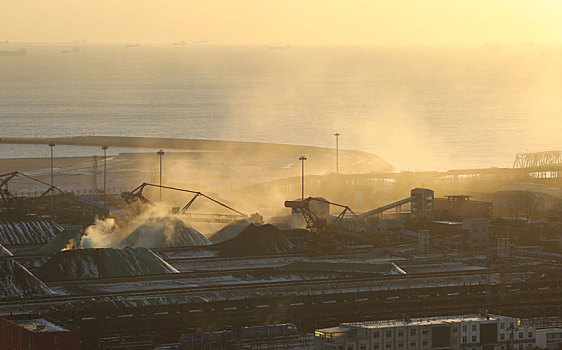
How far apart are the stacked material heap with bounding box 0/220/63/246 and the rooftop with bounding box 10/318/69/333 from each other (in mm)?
19097

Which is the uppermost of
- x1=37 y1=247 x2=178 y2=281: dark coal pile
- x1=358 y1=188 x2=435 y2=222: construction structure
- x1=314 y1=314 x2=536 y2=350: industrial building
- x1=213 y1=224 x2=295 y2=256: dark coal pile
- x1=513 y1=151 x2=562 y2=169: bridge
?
x1=513 y1=151 x2=562 y2=169: bridge

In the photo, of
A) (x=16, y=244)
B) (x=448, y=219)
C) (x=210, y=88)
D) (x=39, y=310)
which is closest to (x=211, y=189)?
(x=448, y=219)

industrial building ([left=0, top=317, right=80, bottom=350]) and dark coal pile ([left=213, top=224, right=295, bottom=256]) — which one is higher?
dark coal pile ([left=213, top=224, right=295, bottom=256])

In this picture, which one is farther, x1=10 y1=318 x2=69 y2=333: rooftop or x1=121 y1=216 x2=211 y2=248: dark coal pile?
x1=121 y1=216 x2=211 y2=248: dark coal pile

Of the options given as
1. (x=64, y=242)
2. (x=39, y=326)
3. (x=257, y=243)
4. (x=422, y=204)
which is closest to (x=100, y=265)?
(x=64, y=242)

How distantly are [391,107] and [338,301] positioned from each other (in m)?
110

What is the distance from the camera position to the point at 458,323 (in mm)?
31672

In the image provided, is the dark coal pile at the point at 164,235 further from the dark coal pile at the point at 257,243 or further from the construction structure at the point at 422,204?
the construction structure at the point at 422,204

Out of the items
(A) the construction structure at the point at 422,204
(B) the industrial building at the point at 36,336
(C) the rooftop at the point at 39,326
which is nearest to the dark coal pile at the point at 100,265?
(C) the rooftop at the point at 39,326

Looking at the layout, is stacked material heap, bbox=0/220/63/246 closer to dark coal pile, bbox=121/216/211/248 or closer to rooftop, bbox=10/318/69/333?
dark coal pile, bbox=121/216/211/248

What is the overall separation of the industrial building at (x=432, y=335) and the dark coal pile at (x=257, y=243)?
17550mm

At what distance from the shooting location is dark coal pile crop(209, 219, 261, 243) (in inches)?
2085

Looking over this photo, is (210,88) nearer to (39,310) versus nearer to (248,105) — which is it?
(248,105)

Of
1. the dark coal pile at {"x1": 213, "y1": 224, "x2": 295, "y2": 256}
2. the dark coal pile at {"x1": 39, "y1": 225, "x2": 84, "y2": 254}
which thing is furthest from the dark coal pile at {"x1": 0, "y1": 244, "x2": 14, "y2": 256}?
the dark coal pile at {"x1": 213, "y1": 224, "x2": 295, "y2": 256}
